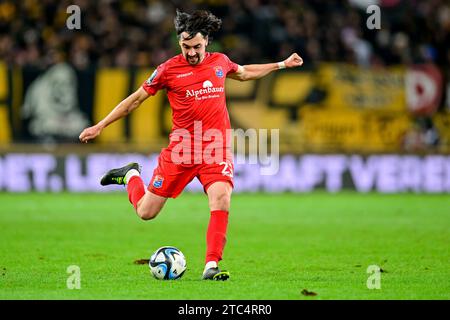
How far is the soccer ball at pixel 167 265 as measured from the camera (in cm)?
929

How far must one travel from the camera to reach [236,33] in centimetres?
2373

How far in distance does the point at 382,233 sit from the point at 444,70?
30.4ft

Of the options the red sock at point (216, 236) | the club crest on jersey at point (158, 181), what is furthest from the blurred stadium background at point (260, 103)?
the red sock at point (216, 236)

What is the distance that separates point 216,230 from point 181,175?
0.78 metres

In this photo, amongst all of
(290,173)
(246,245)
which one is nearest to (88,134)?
(246,245)

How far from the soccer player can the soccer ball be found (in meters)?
0.37

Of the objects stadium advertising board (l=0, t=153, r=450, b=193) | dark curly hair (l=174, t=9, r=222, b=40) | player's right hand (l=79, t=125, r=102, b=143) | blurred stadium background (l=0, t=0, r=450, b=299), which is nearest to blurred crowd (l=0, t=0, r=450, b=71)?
blurred stadium background (l=0, t=0, r=450, b=299)

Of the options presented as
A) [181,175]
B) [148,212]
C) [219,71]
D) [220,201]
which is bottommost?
[148,212]

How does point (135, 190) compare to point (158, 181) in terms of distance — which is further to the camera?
point (135, 190)

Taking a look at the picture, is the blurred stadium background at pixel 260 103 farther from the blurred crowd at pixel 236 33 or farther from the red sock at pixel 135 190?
the red sock at pixel 135 190

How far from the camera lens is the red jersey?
31.6ft

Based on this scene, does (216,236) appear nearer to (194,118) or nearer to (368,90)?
(194,118)

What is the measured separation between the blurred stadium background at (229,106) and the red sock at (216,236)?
500 inches

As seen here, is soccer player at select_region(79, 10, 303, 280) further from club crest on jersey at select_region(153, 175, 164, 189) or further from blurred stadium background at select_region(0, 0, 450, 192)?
blurred stadium background at select_region(0, 0, 450, 192)
